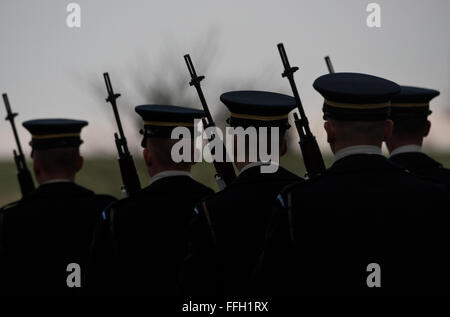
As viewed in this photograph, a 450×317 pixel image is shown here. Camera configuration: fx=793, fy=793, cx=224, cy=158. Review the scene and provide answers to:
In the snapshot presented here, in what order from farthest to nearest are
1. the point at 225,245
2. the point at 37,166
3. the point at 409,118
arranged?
the point at 409,118, the point at 37,166, the point at 225,245

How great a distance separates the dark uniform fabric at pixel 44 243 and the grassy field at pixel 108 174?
2114cm

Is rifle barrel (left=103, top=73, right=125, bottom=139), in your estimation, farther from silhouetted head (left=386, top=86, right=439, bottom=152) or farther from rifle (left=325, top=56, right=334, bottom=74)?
silhouetted head (left=386, top=86, right=439, bottom=152)

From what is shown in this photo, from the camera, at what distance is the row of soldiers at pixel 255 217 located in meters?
3.72

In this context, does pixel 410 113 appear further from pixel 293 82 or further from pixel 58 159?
pixel 58 159

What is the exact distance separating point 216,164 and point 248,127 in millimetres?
1051

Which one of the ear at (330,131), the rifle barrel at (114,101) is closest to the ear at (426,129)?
the ear at (330,131)

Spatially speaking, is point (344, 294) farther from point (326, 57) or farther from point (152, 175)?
point (326, 57)

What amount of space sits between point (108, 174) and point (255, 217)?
98.5ft

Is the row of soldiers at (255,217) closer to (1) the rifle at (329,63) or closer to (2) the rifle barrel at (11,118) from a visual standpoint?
(1) the rifle at (329,63)

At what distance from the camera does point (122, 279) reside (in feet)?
15.8

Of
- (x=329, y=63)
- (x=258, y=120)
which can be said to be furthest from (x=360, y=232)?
(x=329, y=63)

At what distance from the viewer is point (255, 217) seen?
4.52 metres

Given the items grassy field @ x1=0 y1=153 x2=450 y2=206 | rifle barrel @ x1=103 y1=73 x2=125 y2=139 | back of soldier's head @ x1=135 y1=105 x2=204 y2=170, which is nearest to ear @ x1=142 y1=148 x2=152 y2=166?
back of soldier's head @ x1=135 y1=105 x2=204 y2=170

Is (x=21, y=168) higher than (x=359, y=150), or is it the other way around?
(x=359, y=150)
